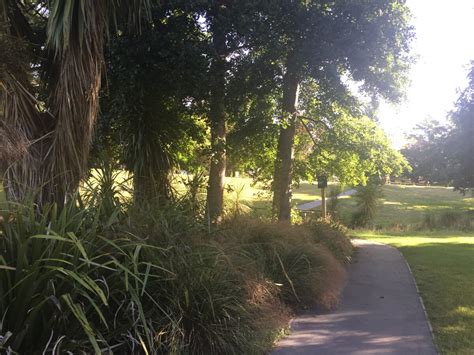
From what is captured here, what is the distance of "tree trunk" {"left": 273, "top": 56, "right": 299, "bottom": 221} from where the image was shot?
45.4 ft

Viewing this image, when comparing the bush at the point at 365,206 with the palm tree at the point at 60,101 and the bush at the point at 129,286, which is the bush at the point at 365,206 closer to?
the bush at the point at 129,286

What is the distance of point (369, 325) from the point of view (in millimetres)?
7359

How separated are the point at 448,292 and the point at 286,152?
20.3ft

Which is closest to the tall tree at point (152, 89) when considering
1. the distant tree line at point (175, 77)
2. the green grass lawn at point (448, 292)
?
the distant tree line at point (175, 77)

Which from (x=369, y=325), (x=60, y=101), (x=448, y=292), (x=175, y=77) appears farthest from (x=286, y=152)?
(x=60, y=101)

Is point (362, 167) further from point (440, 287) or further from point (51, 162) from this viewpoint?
point (51, 162)

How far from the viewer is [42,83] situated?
7.95 m

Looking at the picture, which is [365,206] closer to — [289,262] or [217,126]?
[217,126]

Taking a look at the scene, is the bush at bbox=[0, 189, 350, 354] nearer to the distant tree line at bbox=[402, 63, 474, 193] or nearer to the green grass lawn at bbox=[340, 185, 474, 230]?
the distant tree line at bbox=[402, 63, 474, 193]

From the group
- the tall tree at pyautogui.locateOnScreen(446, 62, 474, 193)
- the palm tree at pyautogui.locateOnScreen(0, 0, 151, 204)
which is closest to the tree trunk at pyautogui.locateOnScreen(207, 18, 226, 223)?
the palm tree at pyautogui.locateOnScreen(0, 0, 151, 204)

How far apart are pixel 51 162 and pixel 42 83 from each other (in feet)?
6.07

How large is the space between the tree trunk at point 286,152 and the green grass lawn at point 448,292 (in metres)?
3.77

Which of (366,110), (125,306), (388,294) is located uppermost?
(366,110)

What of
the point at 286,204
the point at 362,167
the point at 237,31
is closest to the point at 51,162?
the point at 237,31
